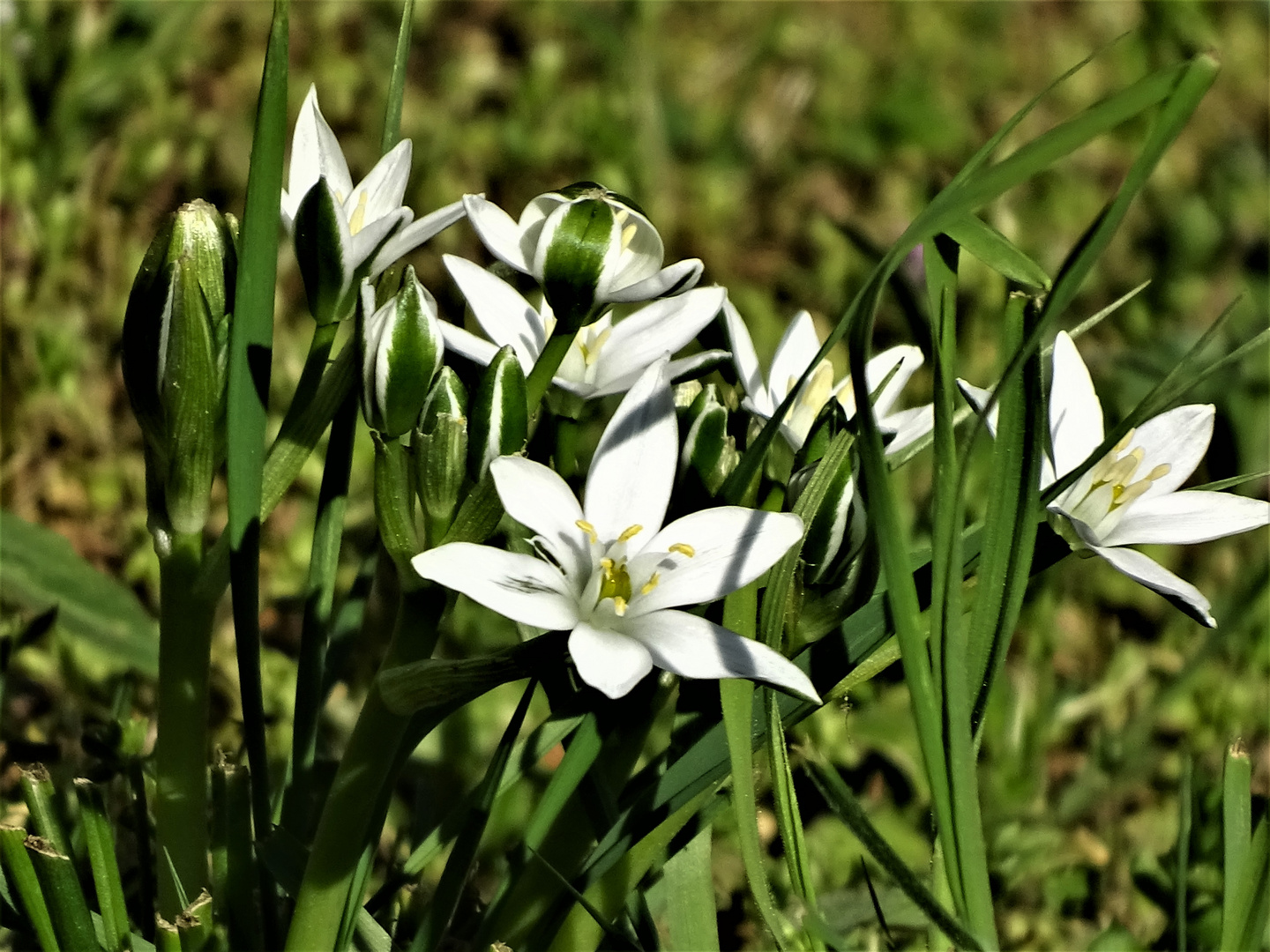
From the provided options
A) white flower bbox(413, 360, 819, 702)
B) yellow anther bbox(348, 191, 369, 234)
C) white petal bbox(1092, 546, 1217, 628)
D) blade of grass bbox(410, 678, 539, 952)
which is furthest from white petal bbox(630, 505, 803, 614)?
yellow anther bbox(348, 191, 369, 234)

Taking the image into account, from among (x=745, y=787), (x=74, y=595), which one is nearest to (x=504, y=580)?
(x=745, y=787)

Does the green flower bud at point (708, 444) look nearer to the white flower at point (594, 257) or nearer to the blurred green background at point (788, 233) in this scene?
the white flower at point (594, 257)

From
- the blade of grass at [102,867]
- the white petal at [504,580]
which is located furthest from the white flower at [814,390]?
the blade of grass at [102,867]

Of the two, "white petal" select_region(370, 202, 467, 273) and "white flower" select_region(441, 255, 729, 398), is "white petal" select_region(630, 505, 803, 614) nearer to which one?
"white flower" select_region(441, 255, 729, 398)

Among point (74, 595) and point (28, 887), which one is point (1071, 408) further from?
point (74, 595)

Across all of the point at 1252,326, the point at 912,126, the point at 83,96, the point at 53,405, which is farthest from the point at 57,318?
the point at 1252,326

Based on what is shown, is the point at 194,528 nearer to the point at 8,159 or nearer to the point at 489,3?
the point at 8,159
